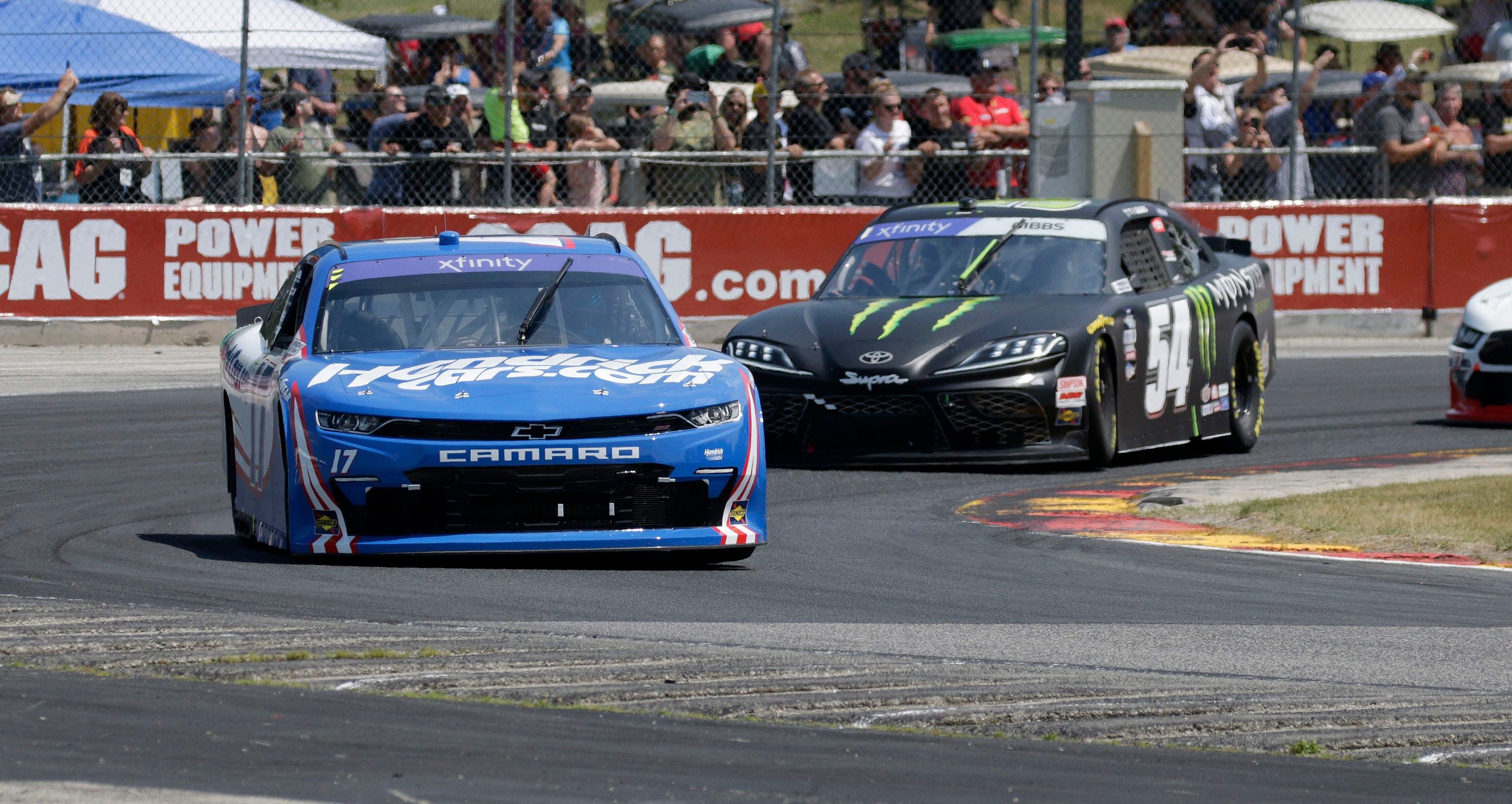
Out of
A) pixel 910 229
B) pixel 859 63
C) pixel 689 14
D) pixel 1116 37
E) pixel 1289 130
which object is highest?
pixel 689 14

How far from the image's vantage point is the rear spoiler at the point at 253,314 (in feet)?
31.5

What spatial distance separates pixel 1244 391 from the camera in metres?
13.4

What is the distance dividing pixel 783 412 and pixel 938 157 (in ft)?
24.4

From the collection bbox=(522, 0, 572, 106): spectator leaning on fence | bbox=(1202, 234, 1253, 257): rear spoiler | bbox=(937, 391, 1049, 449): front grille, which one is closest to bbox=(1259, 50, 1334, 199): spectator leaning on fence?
bbox=(1202, 234, 1253, 257): rear spoiler

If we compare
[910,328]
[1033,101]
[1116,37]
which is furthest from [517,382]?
[1116,37]

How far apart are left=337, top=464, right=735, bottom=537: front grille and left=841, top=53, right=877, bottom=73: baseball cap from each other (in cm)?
1191

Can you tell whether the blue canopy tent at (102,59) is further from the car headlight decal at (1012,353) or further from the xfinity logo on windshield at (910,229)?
the car headlight decal at (1012,353)

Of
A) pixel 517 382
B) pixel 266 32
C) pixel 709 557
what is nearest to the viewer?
pixel 517 382

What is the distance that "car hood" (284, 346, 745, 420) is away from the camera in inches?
307

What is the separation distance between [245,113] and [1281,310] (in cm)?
894

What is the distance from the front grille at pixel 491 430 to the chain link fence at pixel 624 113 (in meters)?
10.3

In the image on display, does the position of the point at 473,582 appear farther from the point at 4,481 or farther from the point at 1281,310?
the point at 1281,310

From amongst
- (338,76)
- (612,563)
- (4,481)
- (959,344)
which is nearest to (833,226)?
(338,76)

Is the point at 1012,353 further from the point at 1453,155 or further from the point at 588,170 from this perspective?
the point at 1453,155
